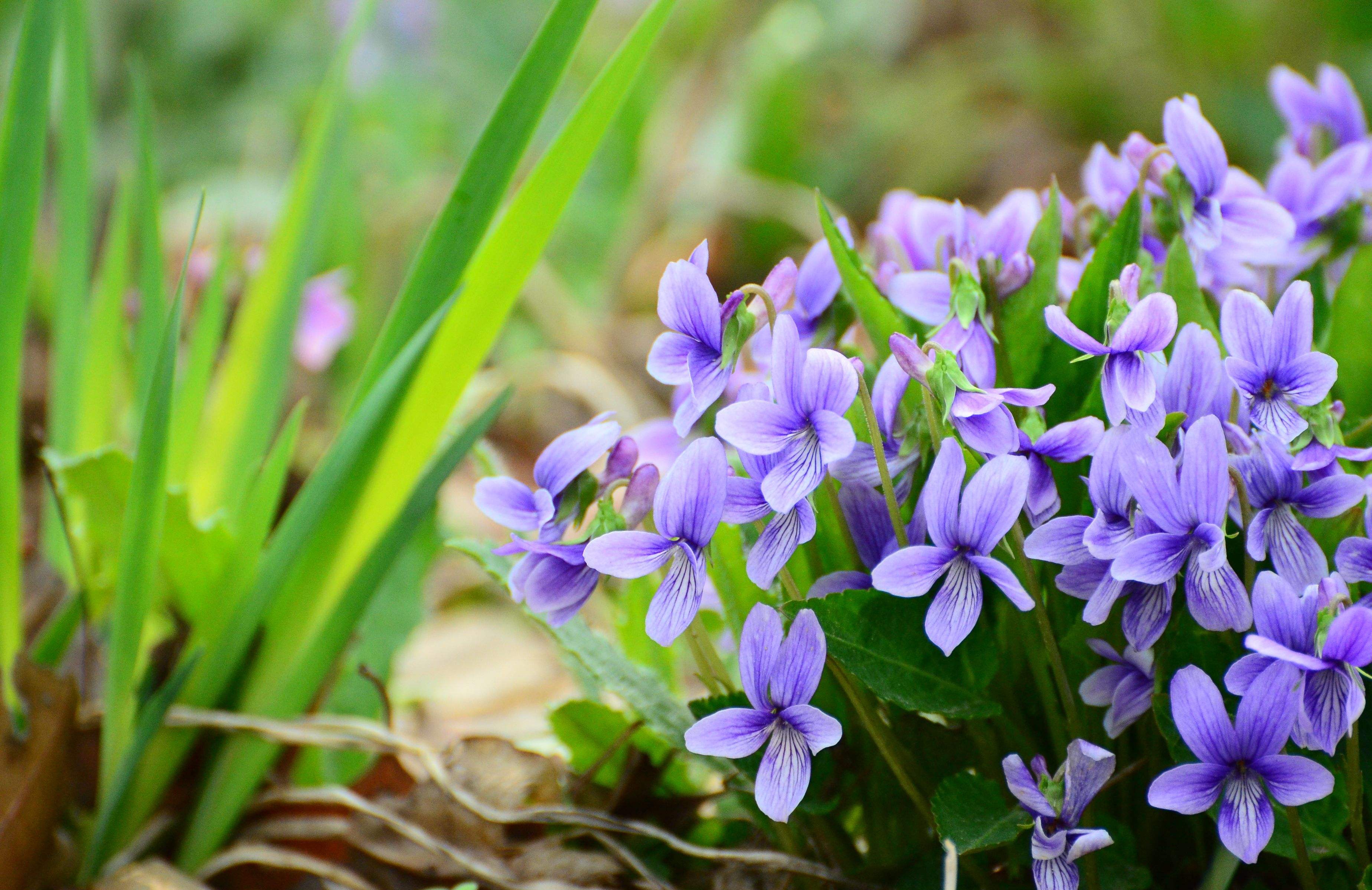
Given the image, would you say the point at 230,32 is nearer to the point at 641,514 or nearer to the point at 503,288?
the point at 503,288

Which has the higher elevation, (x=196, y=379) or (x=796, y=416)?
(x=796, y=416)

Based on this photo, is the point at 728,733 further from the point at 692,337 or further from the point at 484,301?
the point at 484,301

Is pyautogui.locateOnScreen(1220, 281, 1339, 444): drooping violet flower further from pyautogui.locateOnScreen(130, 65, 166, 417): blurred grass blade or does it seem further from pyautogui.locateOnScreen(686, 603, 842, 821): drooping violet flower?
pyautogui.locateOnScreen(130, 65, 166, 417): blurred grass blade

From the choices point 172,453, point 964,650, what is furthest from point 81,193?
point 964,650

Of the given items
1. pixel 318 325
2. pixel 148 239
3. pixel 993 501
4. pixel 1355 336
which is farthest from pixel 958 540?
pixel 318 325

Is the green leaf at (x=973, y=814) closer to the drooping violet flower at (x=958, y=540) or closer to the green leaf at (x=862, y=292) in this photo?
the drooping violet flower at (x=958, y=540)

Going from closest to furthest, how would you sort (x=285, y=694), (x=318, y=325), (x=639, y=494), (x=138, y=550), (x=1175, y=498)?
1. (x=1175, y=498)
2. (x=639, y=494)
3. (x=138, y=550)
4. (x=285, y=694)
5. (x=318, y=325)
